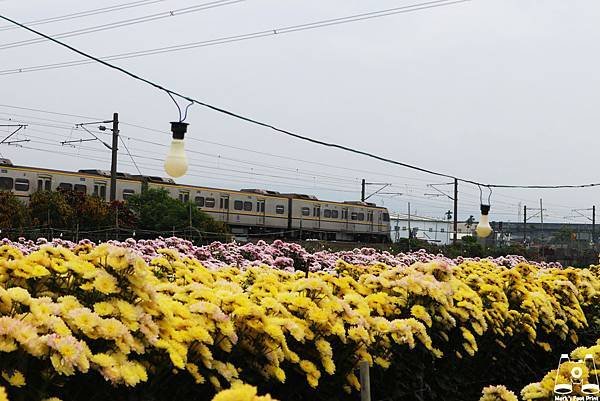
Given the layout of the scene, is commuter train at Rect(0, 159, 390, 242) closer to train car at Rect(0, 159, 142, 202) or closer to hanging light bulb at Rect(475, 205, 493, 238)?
train car at Rect(0, 159, 142, 202)

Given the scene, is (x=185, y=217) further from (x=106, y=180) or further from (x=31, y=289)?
(x=31, y=289)

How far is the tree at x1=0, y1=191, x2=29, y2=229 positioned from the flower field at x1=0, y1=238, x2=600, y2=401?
18.4 m

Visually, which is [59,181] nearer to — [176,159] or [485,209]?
[485,209]

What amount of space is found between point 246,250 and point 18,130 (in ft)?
61.9

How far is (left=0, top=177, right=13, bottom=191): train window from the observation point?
24328mm

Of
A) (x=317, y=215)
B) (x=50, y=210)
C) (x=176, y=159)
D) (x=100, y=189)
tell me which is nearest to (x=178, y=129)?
(x=176, y=159)

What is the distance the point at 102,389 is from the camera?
2.27 metres


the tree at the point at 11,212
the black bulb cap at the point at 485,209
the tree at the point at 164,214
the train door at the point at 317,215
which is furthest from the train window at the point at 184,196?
the black bulb cap at the point at 485,209

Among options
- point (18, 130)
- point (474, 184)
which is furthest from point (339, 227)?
point (474, 184)

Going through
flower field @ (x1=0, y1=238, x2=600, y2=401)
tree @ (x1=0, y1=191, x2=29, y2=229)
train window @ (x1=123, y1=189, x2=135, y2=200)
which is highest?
train window @ (x1=123, y1=189, x2=135, y2=200)

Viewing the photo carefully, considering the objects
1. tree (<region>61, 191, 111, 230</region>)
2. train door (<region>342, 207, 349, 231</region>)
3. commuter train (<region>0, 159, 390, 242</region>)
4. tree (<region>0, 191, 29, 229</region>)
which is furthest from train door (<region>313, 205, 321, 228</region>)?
tree (<region>0, 191, 29, 229</region>)

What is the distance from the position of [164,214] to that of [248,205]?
219 inches

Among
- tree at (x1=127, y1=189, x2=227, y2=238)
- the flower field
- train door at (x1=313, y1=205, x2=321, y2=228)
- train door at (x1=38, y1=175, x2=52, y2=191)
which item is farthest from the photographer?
train door at (x1=313, y1=205, x2=321, y2=228)

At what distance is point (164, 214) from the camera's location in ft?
88.0
